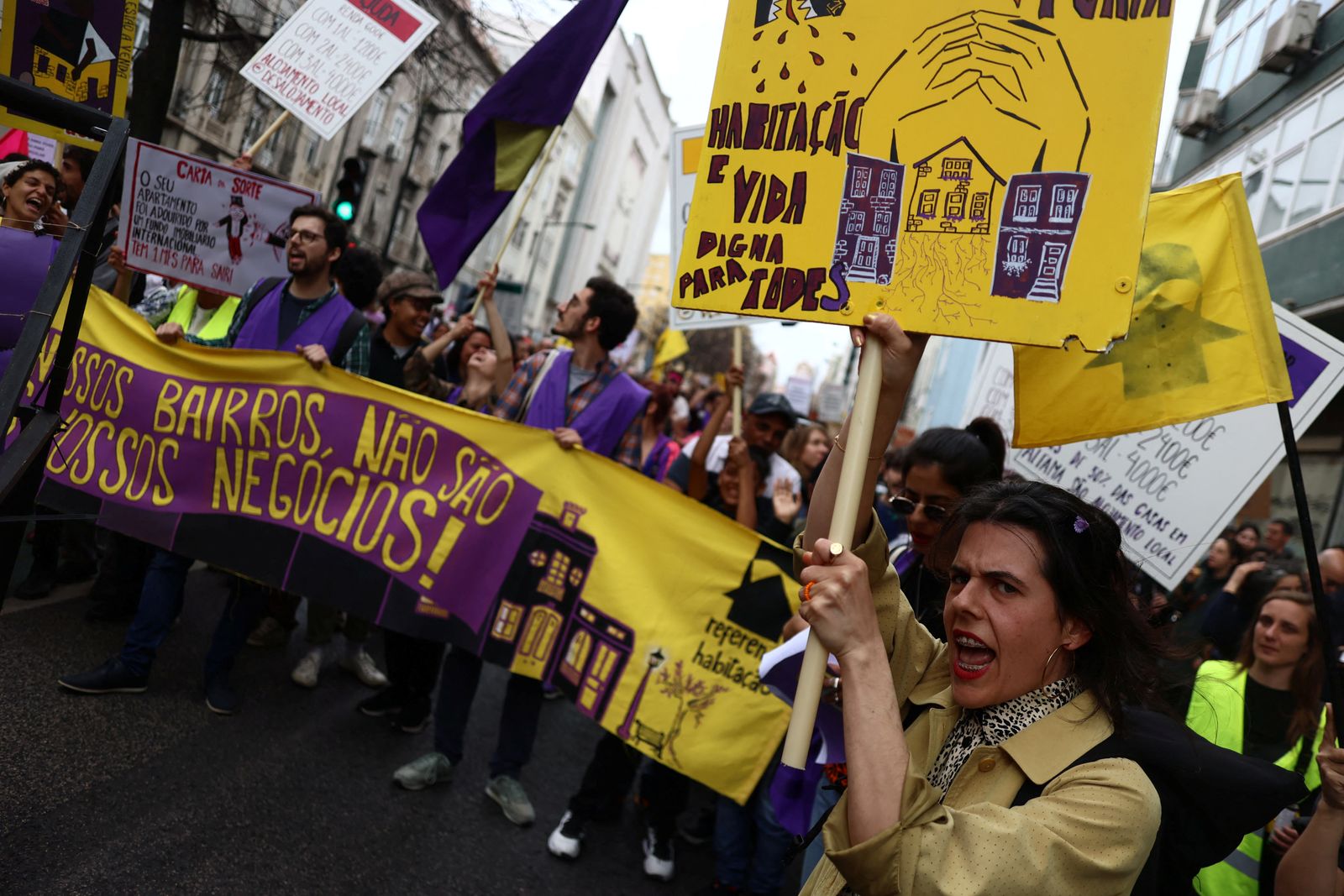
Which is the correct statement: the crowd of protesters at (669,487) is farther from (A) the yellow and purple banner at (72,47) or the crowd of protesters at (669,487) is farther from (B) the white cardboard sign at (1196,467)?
(A) the yellow and purple banner at (72,47)

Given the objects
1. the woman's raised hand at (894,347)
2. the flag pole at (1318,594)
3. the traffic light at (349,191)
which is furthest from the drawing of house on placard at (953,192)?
the traffic light at (349,191)

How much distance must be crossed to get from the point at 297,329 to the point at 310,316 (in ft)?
0.29

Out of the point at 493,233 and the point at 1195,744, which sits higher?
the point at 493,233

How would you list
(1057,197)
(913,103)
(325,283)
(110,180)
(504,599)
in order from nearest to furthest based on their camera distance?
(1057,197)
(913,103)
(110,180)
(504,599)
(325,283)

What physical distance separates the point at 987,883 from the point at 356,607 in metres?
3.30

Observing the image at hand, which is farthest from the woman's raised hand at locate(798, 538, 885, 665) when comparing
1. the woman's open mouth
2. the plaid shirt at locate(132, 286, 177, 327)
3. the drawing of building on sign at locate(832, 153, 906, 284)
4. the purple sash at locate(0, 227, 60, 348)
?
the plaid shirt at locate(132, 286, 177, 327)

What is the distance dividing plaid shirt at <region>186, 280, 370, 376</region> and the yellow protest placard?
2.93m

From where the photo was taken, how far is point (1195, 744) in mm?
1821

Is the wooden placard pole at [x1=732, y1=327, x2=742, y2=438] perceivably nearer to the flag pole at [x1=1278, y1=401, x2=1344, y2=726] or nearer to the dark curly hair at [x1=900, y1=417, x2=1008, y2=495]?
the dark curly hair at [x1=900, y1=417, x2=1008, y2=495]

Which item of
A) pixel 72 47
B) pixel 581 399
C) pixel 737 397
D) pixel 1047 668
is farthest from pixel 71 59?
pixel 1047 668

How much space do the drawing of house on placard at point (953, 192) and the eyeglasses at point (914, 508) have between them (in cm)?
127

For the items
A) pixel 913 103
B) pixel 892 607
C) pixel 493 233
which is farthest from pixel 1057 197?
pixel 493 233

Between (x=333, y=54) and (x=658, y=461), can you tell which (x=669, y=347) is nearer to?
(x=658, y=461)

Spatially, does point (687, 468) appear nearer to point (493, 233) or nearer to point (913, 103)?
point (913, 103)
